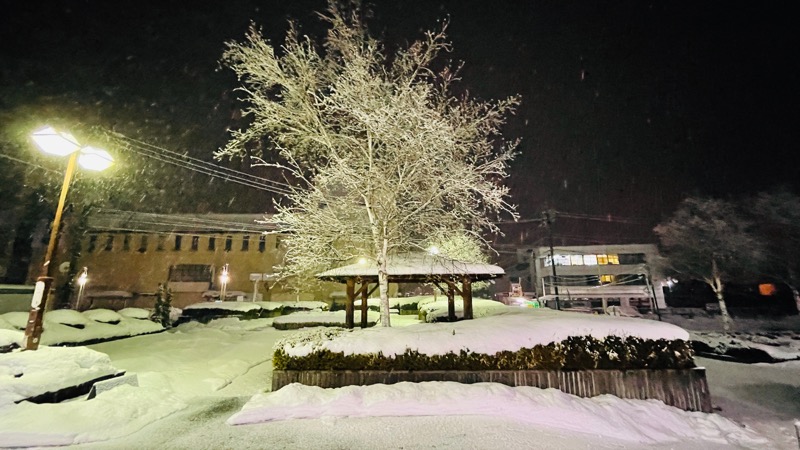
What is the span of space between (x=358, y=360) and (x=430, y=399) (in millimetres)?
1772

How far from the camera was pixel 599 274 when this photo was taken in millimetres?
56344

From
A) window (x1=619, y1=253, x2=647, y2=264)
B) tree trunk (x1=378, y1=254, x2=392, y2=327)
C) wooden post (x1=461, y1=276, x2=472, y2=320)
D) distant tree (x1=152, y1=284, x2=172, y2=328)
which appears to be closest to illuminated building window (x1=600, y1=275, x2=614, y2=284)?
window (x1=619, y1=253, x2=647, y2=264)

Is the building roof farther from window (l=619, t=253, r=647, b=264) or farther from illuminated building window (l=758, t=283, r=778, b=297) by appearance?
illuminated building window (l=758, t=283, r=778, b=297)

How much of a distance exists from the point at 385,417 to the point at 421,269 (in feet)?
20.5

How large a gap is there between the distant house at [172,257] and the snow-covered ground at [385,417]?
3262cm

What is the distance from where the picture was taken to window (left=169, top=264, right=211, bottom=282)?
4047 cm

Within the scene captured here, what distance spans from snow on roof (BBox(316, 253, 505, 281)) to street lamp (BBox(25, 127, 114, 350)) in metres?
6.95

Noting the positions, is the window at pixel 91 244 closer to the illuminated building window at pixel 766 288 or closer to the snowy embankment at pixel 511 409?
the snowy embankment at pixel 511 409

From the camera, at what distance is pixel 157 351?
13172 millimetres

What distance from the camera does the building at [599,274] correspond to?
178 feet

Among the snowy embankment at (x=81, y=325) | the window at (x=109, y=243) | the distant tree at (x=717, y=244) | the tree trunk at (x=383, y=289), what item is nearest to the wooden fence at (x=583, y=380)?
the tree trunk at (x=383, y=289)

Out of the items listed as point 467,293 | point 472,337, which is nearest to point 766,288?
point 467,293

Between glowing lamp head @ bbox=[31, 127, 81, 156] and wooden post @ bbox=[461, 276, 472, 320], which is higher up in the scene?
glowing lamp head @ bbox=[31, 127, 81, 156]

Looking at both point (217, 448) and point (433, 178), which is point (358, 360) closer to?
point (217, 448)
